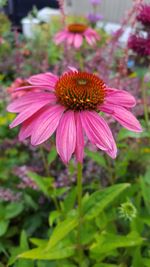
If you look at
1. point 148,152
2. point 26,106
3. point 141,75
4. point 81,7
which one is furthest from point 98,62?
point 81,7

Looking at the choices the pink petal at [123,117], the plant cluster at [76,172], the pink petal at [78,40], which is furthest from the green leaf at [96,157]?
the pink petal at [78,40]

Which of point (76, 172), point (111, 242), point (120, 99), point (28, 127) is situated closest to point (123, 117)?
point (120, 99)

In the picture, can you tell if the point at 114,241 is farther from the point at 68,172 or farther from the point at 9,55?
the point at 9,55

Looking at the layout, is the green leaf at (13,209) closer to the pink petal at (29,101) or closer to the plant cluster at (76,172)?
the plant cluster at (76,172)

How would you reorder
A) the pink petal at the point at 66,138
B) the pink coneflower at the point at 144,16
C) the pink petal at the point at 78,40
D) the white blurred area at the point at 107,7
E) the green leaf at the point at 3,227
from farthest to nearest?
the white blurred area at the point at 107,7 < the pink petal at the point at 78,40 < the pink coneflower at the point at 144,16 < the green leaf at the point at 3,227 < the pink petal at the point at 66,138

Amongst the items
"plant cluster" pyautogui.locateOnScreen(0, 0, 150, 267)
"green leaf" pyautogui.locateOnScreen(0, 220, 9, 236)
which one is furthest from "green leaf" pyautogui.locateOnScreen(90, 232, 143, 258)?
"green leaf" pyautogui.locateOnScreen(0, 220, 9, 236)

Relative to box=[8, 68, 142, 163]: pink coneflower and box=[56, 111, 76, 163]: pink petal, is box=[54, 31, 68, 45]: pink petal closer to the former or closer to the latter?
box=[8, 68, 142, 163]: pink coneflower
